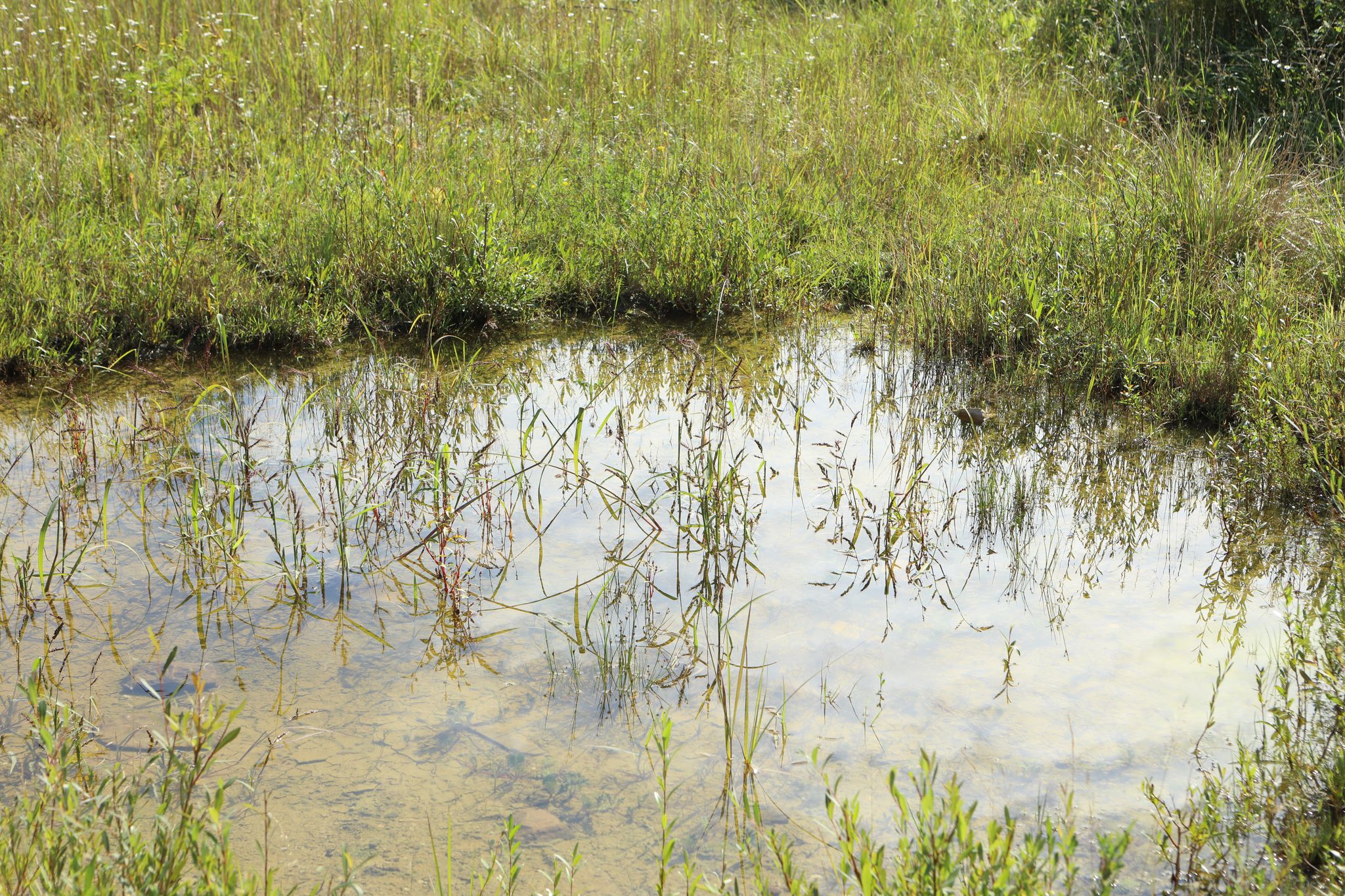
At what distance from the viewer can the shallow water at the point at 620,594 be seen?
260 cm

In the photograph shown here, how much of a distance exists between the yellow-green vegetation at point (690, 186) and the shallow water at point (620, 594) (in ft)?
1.41

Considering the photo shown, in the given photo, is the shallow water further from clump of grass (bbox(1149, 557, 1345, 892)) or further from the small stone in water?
clump of grass (bbox(1149, 557, 1345, 892))

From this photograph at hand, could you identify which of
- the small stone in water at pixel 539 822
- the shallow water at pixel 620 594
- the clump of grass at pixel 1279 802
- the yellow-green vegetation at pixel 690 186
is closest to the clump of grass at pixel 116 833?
the shallow water at pixel 620 594

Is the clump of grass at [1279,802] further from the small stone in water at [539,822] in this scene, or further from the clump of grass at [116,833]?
the clump of grass at [116,833]

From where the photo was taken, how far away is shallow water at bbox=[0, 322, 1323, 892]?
2.60m

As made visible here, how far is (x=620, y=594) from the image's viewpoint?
11.2ft

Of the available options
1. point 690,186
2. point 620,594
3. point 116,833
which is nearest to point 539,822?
point 116,833

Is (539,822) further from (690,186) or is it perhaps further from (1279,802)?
(690,186)

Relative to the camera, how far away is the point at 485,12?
887 cm

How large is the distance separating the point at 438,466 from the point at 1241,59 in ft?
20.2

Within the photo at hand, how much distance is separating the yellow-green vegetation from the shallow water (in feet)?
1.41

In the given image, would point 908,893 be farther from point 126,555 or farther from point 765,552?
point 126,555

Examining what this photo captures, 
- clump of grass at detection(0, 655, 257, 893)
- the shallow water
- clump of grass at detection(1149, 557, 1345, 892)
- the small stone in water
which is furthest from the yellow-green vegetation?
clump of grass at detection(0, 655, 257, 893)

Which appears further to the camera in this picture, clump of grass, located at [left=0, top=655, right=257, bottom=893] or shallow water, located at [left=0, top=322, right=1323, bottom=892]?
shallow water, located at [left=0, top=322, right=1323, bottom=892]
